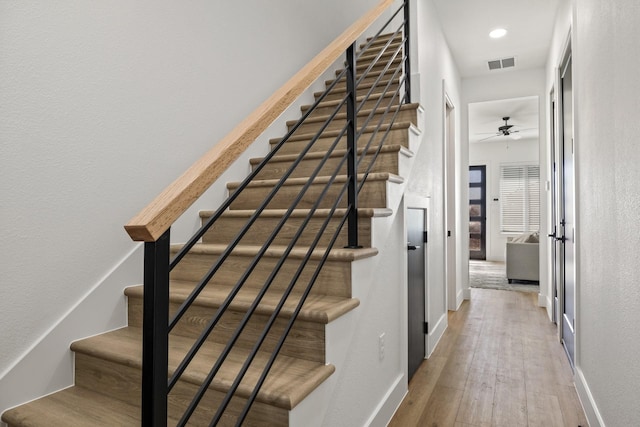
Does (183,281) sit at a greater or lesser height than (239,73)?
lesser

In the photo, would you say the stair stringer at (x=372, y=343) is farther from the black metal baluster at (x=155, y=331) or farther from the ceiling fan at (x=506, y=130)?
the ceiling fan at (x=506, y=130)

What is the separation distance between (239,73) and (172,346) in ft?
5.63

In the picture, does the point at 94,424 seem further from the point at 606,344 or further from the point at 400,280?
the point at 606,344

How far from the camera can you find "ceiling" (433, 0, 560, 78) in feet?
12.4

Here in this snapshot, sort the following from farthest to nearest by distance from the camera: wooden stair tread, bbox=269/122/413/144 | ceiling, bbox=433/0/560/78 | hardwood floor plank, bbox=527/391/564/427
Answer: ceiling, bbox=433/0/560/78, wooden stair tread, bbox=269/122/413/144, hardwood floor plank, bbox=527/391/564/427

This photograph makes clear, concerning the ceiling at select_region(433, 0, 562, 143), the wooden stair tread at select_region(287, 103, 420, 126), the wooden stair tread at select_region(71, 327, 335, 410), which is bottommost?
the wooden stair tread at select_region(71, 327, 335, 410)

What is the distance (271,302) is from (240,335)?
16cm

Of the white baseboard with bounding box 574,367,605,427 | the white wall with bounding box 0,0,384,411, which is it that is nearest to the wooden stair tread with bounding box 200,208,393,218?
the white wall with bounding box 0,0,384,411

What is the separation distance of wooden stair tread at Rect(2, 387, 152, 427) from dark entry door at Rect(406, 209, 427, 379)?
1.80m

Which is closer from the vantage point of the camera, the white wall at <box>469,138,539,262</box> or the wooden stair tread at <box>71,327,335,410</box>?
the wooden stair tread at <box>71,327,335,410</box>

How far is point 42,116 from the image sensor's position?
154 cm

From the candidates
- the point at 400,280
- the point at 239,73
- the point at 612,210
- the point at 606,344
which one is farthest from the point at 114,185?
the point at 606,344

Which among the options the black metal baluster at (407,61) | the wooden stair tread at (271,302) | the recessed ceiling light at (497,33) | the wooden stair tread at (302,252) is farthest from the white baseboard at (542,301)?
the wooden stair tread at (271,302)

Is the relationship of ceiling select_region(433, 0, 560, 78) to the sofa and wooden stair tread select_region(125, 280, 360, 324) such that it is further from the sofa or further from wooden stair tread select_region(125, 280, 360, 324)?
wooden stair tread select_region(125, 280, 360, 324)
